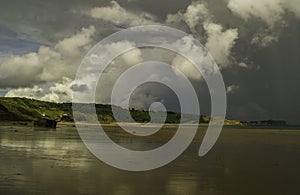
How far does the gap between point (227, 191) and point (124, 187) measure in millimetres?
4395

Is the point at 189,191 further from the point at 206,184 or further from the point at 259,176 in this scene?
the point at 259,176

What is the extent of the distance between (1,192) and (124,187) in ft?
16.2

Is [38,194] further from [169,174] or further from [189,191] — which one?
[169,174]

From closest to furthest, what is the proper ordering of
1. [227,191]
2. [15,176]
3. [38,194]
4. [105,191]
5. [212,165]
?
[38,194]
[105,191]
[227,191]
[15,176]
[212,165]

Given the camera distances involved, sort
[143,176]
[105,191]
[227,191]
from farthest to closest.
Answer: [143,176]
[227,191]
[105,191]

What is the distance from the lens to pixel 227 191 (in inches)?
632

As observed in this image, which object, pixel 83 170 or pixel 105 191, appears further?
pixel 83 170

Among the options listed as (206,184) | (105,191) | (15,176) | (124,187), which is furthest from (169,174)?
(15,176)

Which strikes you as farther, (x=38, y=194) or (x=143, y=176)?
(x=143, y=176)

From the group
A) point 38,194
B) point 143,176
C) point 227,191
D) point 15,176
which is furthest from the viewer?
point 143,176

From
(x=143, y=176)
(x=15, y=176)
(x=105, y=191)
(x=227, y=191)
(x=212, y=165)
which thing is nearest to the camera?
(x=105, y=191)

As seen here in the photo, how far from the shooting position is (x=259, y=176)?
20469 mm

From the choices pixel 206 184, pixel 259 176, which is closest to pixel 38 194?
pixel 206 184

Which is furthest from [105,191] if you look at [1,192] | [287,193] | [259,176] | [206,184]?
[259,176]
